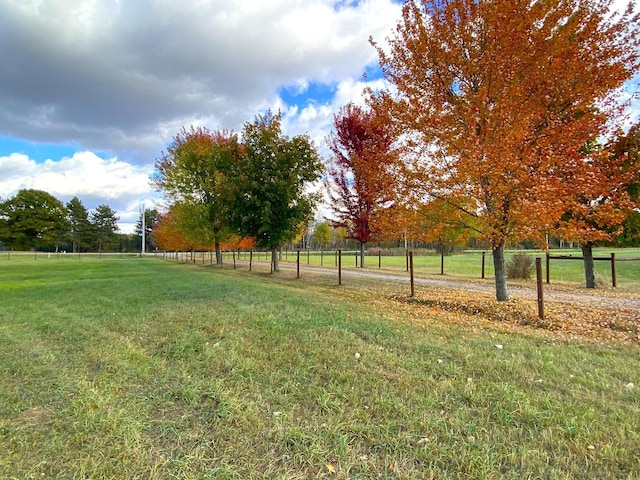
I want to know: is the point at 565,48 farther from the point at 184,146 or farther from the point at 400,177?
the point at 184,146

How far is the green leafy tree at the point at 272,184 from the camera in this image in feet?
53.9

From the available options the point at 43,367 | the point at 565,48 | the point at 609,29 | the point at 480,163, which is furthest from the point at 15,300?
the point at 609,29

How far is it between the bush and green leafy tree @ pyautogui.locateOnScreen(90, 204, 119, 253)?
3489 inches

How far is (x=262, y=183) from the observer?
1672cm

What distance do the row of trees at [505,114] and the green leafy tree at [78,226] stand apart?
89.3 m

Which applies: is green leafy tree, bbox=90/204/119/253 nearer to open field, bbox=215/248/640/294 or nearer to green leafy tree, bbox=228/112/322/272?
open field, bbox=215/248/640/294

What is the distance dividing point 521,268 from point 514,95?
10.2 metres

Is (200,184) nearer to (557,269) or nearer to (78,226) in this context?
(557,269)

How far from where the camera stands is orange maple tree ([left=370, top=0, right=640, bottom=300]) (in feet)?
22.3

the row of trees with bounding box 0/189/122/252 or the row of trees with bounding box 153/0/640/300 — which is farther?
the row of trees with bounding box 0/189/122/252

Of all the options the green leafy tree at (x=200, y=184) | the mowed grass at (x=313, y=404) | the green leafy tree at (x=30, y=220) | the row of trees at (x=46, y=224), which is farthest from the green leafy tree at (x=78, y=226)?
the mowed grass at (x=313, y=404)

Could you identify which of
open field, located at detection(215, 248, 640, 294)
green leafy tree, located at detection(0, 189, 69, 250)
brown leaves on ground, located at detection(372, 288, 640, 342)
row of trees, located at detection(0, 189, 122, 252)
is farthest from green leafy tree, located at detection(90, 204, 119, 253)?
brown leaves on ground, located at detection(372, 288, 640, 342)

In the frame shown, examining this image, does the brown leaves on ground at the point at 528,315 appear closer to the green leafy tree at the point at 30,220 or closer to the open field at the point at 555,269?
the open field at the point at 555,269

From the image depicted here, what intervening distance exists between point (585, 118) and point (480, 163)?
8.28ft
